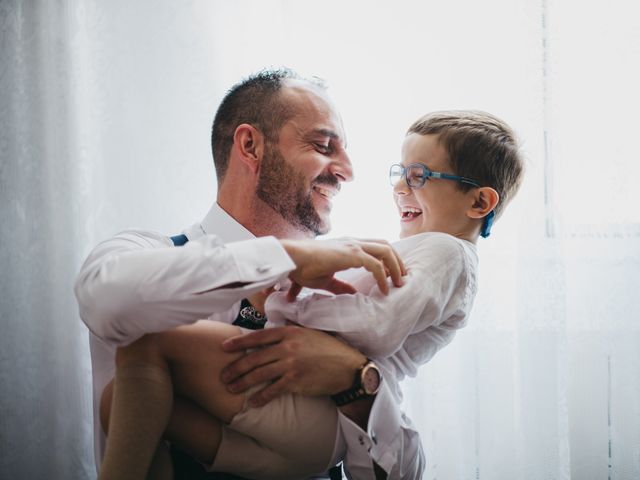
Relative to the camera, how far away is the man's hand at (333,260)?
100cm

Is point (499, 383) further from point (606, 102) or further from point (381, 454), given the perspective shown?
point (606, 102)

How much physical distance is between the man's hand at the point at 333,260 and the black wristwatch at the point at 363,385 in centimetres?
17

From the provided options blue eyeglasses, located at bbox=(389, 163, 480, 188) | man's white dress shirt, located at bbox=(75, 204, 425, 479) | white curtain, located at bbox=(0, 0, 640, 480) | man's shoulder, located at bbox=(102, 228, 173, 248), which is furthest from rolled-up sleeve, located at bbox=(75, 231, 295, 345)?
white curtain, located at bbox=(0, 0, 640, 480)

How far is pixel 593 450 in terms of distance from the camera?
73.0 inches

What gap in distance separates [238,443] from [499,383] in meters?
1.15

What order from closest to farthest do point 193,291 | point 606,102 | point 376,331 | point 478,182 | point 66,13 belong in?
point 193,291
point 376,331
point 478,182
point 606,102
point 66,13

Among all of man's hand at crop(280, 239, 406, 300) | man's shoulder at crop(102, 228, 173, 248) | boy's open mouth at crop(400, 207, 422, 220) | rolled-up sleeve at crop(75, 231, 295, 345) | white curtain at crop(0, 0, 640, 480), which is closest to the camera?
rolled-up sleeve at crop(75, 231, 295, 345)

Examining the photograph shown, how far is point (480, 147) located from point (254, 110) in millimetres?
693

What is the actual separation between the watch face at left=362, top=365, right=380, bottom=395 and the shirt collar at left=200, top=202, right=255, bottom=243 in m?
0.57

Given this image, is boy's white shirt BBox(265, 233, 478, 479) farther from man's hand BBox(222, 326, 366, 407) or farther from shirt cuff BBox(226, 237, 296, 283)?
shirt cuff BBox(226, 237, 296, 283)

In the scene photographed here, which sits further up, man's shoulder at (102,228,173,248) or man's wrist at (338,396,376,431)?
man's shoulder at (102,228,173,248)

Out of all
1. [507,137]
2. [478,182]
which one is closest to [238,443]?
[478,182]

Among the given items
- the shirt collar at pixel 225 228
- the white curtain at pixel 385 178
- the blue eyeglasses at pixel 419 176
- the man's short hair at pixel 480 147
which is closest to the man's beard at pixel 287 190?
the shirt collar at pixel 225 228

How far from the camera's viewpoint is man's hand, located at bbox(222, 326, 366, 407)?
101cm
